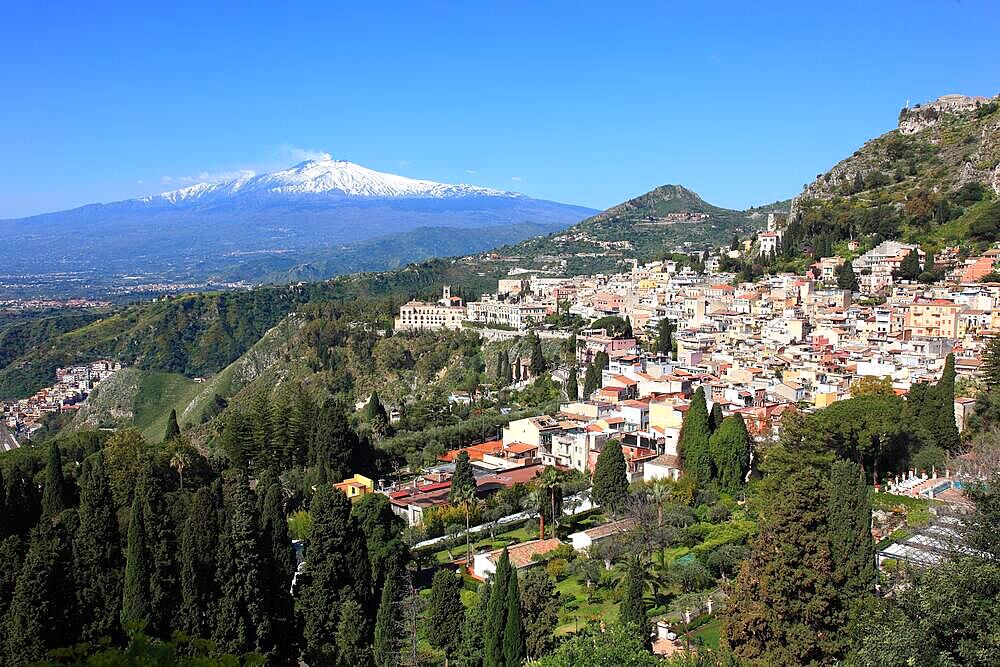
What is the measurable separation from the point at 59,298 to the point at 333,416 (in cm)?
14783

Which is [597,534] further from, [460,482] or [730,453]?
[460,482]

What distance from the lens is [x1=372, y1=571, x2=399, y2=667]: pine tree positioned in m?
16.2

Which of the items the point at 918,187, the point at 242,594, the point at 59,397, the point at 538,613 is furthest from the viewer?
the point at 59,397

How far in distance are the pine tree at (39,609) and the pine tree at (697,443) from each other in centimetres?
1598

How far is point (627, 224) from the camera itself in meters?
120

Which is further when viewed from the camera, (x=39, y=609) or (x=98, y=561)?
(x=98, y=561)

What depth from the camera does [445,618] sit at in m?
16.6

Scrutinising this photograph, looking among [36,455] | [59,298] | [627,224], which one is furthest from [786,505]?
[59,298]

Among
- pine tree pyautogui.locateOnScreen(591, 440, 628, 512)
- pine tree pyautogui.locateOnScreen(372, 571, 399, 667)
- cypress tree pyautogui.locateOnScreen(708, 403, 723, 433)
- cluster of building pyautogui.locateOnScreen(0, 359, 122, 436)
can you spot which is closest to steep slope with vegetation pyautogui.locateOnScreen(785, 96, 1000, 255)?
cypress tree pyautogui.locateOnScreen(708, 403, 723, 433)

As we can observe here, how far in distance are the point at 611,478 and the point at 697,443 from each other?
2716 mm

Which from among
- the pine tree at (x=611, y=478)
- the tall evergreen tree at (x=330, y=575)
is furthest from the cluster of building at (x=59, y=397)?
the tall evergreen tree at (x=330, y=575)

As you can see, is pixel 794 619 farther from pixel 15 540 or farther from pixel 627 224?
pixel 627 224

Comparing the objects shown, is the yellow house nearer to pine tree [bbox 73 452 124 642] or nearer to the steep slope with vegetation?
pine tree [bbox 73 452 124 642]

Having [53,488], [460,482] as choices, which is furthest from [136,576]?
[460,482]
